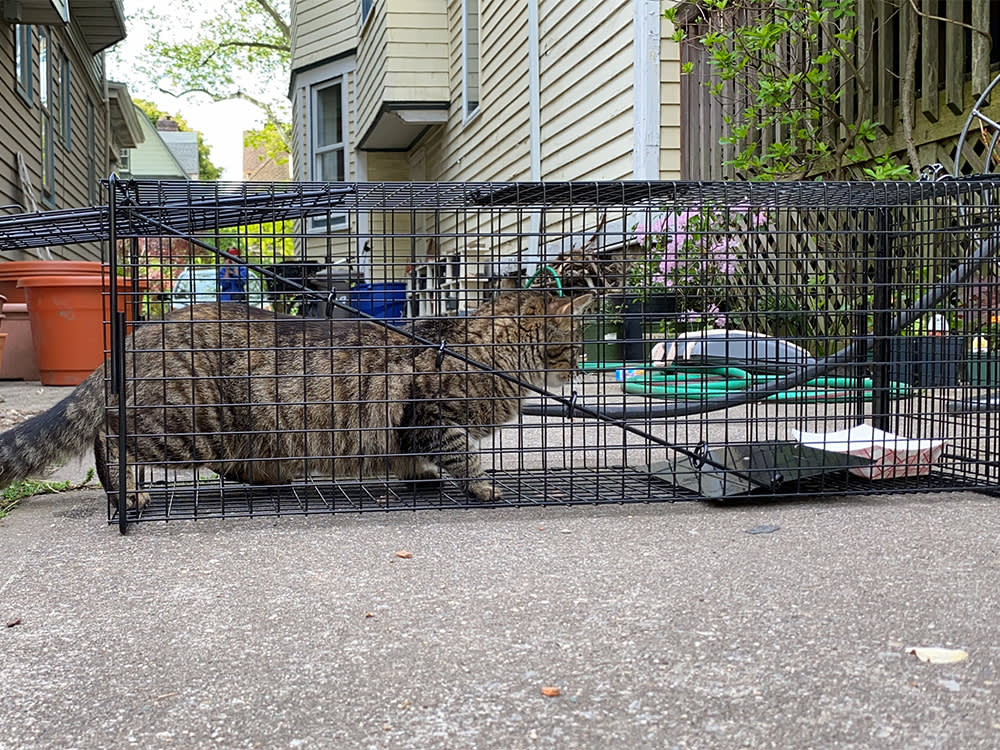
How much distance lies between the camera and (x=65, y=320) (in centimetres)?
770

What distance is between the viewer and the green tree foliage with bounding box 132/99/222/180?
155 ft

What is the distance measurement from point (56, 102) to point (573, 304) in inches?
514

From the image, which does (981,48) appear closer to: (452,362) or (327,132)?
(452,362)

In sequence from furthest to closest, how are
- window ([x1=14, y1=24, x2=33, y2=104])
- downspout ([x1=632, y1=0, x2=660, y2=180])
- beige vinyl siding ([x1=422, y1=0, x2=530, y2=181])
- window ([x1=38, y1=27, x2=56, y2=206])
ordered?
window ([x1=38, y1=27, x2=56, y2=206]) → window ([x1=14, y1=24, x2=33, y2=104]) → beige vinyl siding ([x1=422, y1=0, x2=530, y2=181]) → downspout ([x1=632, y1=0, x2=660, y2=180])

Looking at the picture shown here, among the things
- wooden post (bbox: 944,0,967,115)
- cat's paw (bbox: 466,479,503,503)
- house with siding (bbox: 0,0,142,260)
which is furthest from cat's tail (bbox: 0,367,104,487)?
wooden post (bbox: 944,0,967,115)

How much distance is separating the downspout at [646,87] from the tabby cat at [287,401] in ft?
13.4

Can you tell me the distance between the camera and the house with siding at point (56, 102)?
33.8 ft

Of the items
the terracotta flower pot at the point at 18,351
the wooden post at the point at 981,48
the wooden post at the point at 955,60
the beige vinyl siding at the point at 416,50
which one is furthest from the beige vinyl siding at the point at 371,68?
the wooden post at the point at 981,48

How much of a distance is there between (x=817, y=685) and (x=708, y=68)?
21.2 ft

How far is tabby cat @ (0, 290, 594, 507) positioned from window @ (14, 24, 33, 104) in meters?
9.05

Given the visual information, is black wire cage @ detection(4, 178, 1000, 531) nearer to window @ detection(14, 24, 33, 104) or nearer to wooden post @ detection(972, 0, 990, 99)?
wooden post @ detection(972, 0, 990, 99)

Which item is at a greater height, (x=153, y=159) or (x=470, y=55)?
(x=153, y=159)

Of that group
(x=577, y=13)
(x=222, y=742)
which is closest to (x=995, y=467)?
(x=222, y=742)

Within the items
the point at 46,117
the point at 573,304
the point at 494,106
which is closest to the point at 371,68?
the point at 494,106
